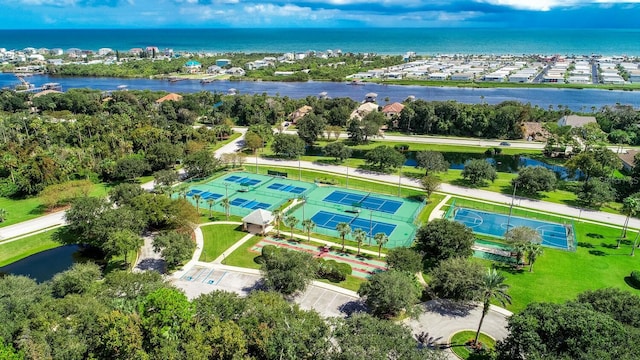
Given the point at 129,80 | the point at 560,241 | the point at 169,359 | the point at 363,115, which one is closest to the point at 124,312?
the point at 169,359

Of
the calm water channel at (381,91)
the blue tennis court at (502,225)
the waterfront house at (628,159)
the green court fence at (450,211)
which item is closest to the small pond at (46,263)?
the green court fence at (450,211)

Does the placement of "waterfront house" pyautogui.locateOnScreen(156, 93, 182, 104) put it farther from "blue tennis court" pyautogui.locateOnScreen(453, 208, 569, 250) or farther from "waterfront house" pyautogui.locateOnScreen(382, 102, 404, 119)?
"blue tennis court" pyautogui.locateOnScreen(453, 208, 569, 250)

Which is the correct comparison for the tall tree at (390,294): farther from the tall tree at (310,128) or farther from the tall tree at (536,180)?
the tall tree at (310,128)

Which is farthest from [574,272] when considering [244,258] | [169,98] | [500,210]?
[169,98]

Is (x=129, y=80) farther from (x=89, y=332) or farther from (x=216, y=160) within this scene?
(x=89, y=332)

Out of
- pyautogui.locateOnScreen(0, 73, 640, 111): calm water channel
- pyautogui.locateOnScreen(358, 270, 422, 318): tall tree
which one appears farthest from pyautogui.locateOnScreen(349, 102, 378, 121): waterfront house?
pyautogui.locateOnScreen(358, 270, 422, 318): tall tree

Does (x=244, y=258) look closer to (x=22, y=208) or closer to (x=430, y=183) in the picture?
(x=430, y=183)

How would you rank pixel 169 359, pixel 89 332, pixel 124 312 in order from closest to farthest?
pixel 169 359, pixel 89 332, pixel 124 312
